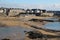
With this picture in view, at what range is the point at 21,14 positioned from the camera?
86.9 m

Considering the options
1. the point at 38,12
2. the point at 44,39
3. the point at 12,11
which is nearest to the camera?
the point at 44,39

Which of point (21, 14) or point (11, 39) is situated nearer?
point (11, 39)

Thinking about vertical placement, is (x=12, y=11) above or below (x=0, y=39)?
below

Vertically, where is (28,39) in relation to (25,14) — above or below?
above

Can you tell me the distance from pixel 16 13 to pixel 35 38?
64505mm

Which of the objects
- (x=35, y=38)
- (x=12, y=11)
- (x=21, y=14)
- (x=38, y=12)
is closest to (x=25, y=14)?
(x=21, y=14)

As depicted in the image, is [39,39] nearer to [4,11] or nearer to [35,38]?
[35,38]

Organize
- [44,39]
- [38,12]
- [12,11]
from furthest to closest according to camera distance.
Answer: [38,12] → [12,11] → [44,39]

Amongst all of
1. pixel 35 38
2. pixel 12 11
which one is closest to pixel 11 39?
pixel 35 38

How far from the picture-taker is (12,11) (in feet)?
272

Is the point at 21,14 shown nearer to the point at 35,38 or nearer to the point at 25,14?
the point at 25,14

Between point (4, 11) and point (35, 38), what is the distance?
68.3 m

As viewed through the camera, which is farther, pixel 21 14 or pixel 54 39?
pixel 21 14

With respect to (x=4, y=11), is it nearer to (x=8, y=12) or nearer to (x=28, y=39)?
(x=8, y=12)
